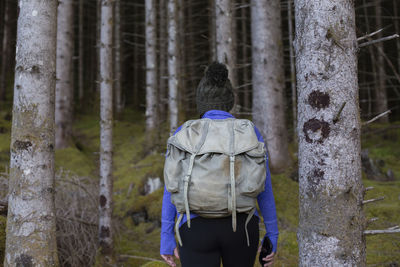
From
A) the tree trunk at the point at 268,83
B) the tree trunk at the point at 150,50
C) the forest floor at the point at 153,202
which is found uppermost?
the tree trunk at the point at 150,50

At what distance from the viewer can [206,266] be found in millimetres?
2246

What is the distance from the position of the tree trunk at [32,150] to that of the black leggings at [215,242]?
5.02ft

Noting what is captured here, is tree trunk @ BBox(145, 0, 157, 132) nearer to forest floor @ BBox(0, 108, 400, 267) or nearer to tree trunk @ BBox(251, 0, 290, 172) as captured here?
forest floor @ BBox(0, 108, 400, 267)

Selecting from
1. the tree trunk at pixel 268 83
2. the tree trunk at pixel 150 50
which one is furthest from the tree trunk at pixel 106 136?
the tree trunk at pixel 150 50

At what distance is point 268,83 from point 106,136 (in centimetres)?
369

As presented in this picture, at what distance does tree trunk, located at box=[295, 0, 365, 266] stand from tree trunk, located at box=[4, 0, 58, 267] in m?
2.17

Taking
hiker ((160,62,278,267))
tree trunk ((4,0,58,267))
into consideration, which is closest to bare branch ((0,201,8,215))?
tree trunk ((4,0,58,267))

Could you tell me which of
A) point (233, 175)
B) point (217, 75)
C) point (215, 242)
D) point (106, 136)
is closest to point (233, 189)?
point (233, 175)

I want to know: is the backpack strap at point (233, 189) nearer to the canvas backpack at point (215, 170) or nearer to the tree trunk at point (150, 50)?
the canvas backpack at point (215, 170)

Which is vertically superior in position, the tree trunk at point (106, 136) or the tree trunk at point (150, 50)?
the tree trunk at point (150, 50)

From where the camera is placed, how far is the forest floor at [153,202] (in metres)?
4.78

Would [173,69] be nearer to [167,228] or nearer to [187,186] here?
[167,228]

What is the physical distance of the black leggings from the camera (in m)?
2.22

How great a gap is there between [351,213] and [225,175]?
80 cm
